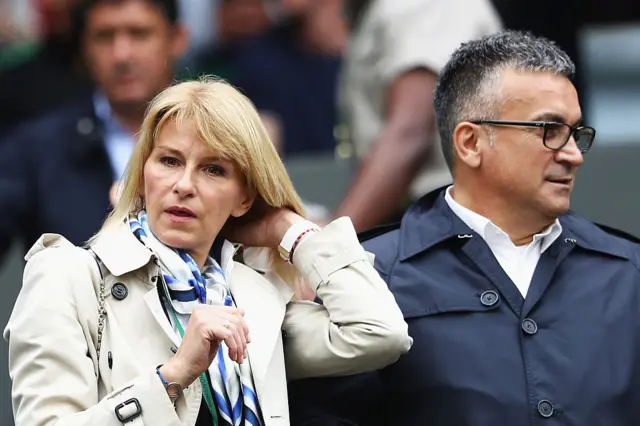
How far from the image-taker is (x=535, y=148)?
15.0 ft

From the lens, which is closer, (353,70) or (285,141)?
(353,70)

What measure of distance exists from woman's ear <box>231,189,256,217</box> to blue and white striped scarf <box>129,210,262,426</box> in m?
0.24

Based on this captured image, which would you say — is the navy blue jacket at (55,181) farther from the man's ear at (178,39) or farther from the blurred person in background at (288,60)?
the blurred person in background at (288,60)

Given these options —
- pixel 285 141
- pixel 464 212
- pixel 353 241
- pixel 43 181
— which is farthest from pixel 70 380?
pixel 285 141

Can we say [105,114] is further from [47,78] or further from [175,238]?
[175,238]

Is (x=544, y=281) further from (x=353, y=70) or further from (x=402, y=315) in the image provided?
(x=353, y=70)

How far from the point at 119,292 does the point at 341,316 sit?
0.57m

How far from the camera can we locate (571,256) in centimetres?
466

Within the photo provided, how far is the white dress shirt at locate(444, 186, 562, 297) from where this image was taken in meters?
4.61

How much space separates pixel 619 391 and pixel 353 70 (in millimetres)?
2530

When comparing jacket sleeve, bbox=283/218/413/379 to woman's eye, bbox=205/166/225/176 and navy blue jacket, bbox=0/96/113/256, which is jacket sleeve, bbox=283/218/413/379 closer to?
woman's eye, bbox=205/166/225/176

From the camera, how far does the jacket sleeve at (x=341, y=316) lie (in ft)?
13.7

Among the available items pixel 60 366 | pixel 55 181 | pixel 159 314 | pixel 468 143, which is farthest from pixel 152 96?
pixel 60 366

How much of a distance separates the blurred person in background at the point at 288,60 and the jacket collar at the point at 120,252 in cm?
408
